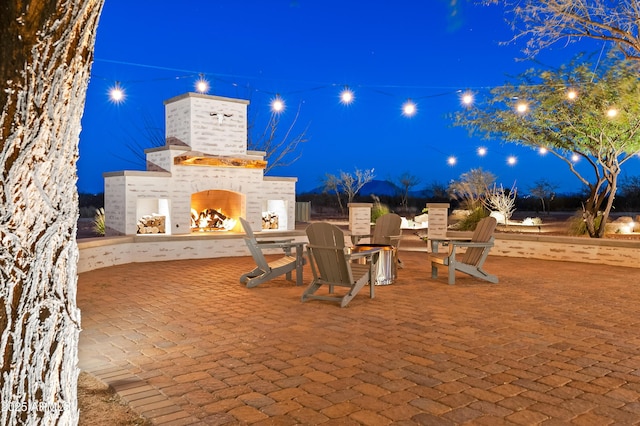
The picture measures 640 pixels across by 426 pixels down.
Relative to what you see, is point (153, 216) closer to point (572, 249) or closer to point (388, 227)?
point (388, 227)

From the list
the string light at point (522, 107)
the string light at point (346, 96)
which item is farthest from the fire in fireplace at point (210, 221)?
the string light at point (522, 107)

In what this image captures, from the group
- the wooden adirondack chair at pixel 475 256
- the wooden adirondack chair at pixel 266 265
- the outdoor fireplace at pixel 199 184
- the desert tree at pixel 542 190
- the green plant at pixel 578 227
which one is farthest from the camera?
the desert tree at pixel 542 190

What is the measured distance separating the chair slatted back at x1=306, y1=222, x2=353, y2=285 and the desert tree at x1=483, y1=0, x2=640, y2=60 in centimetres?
510

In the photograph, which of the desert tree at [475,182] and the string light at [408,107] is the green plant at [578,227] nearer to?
the string light at [408,107]

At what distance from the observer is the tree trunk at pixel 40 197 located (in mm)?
1685

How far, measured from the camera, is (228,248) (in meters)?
10.6

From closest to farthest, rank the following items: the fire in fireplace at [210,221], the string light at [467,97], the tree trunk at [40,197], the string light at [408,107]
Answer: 1. the tree trunk at [40,197]
2. the string light at [467,97]
3. the string light at [408,107]
4. the fire in fireplace at [210,221]

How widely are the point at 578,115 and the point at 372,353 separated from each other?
30.4 feet

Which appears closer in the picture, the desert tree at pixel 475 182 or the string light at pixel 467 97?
the string light at pixel 467 97

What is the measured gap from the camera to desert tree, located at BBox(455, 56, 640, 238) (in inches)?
417

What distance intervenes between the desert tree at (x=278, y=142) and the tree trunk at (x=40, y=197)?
20885 millimetres

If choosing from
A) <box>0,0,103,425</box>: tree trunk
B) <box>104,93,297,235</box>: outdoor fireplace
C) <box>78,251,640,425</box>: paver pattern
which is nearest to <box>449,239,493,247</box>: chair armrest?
<box>78,251,640,425</box>: paver pattern

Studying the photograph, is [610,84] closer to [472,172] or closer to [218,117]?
[218,117]

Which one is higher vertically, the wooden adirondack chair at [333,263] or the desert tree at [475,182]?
the desert tree at [475,182]
